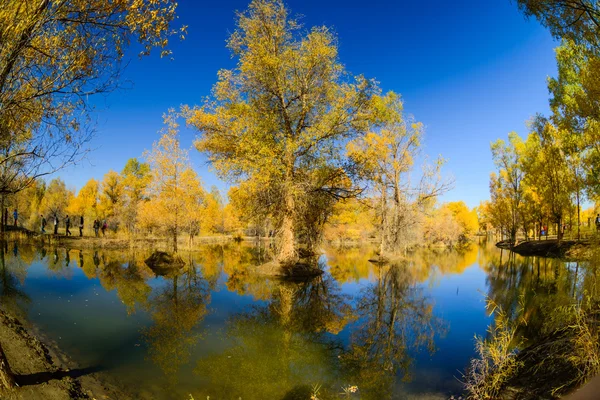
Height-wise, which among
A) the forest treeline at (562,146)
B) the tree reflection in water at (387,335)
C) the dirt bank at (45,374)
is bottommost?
the tree reflection in water at (387,335)

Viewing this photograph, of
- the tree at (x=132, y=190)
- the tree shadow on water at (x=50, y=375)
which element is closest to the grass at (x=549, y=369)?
the tree shadow on water at (x=50, y=375)

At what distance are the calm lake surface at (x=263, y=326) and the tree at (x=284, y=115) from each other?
5.08m

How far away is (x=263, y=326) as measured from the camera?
9164 mm

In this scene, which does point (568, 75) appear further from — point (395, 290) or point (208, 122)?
point (208, 122)

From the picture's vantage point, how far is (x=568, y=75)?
21.0 meters

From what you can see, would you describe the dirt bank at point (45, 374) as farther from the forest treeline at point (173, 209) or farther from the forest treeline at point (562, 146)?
the forest treeline at point (562, 146)

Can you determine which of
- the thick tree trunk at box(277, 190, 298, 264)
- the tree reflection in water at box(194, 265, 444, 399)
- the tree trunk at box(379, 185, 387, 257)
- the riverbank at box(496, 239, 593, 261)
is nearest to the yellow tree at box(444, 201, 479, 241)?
the riverbank at box(496, 239, 593, 261)

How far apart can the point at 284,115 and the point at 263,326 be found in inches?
468

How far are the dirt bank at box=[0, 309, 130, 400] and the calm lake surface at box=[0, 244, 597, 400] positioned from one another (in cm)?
32

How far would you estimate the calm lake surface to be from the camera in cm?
610

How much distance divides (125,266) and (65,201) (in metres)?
59.0

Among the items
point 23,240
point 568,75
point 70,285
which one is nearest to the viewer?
point 70,285

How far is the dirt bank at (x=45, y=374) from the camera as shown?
182 inches

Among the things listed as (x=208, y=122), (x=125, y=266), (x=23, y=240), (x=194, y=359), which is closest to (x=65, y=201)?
(x=23, y=240)
